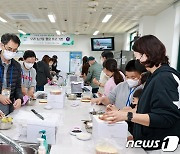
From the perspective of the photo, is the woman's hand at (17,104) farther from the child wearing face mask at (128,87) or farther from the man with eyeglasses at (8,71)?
the child wearing face mask at (128,87)

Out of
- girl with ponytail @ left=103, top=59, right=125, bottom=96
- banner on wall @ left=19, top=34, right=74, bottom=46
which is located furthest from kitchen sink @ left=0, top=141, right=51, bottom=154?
banner on wall @ left=19, top=34, right=74, bottom=46

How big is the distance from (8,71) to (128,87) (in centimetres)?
135

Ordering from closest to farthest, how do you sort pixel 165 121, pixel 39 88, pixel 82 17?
pixel 165 121 < pixel 39 88 < pixel 82 17

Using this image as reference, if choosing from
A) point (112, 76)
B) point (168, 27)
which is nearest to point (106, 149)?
point (112, 76)

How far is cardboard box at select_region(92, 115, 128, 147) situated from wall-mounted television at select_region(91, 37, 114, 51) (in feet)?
31.2

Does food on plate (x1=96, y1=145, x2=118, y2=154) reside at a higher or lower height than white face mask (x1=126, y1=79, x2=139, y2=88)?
lower

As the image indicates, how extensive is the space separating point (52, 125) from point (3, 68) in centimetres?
113

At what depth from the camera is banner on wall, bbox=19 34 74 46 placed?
40.3 ft

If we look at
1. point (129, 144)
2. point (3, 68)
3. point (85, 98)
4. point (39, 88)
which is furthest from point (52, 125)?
point (39, 88)

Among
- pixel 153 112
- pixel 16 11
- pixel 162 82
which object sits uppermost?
pixel 16 11

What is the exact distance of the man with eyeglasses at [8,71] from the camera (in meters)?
2.34

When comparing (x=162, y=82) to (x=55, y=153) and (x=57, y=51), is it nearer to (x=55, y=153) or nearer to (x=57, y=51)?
(x=55, y=153)

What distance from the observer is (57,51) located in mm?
12836

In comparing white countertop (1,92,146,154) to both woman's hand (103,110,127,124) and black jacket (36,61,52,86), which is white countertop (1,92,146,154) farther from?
black jacket (36,61,52,86)
